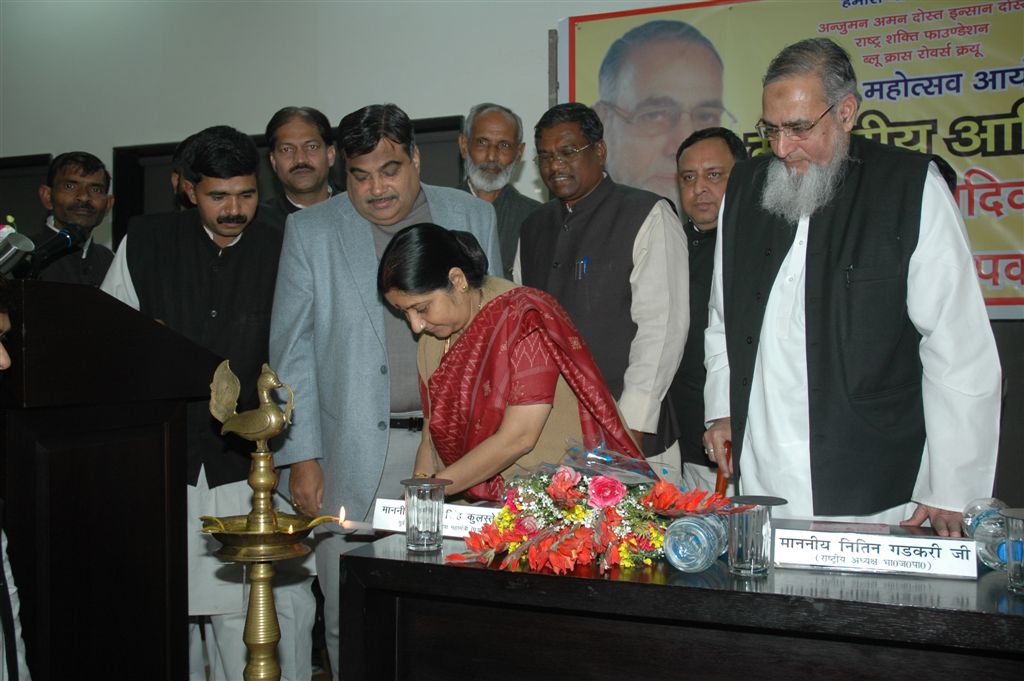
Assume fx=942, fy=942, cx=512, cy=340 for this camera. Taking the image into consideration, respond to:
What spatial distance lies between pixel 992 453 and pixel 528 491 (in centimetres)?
112

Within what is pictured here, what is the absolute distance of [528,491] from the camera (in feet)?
5.77

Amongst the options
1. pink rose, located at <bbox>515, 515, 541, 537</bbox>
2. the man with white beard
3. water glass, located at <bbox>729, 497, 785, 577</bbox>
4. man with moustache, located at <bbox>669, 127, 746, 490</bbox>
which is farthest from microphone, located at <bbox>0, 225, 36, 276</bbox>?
man with moustache, located at <bbox>669, 127, 746, 490</bbox>

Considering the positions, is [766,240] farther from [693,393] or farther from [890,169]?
[693,393]

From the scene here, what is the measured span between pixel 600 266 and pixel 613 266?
0.15 ft

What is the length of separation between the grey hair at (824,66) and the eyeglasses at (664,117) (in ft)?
7.60

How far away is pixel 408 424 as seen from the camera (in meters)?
2.82

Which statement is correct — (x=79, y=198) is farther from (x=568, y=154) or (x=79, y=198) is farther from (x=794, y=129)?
(x=794, y=129)

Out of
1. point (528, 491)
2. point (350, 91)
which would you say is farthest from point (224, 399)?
point (350, 91)

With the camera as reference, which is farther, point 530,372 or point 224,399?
point 530,372

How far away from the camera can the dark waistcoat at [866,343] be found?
221cm

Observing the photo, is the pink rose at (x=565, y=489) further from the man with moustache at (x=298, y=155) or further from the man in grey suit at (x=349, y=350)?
the man with moustache at (x=298, y=155)

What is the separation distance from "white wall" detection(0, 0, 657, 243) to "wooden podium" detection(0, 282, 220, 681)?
10.5 feet

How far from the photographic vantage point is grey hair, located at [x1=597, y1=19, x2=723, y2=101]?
455cm

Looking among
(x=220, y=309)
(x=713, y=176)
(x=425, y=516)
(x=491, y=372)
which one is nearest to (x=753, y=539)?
(x=425, y=516)
